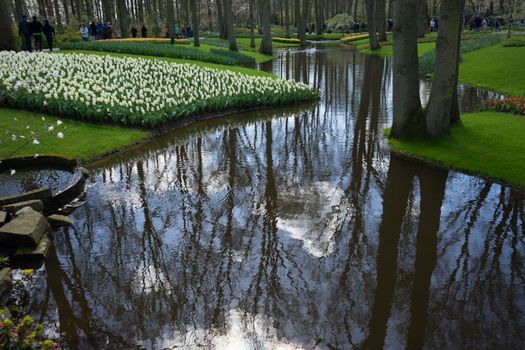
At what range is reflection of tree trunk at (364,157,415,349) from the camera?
14.7ft

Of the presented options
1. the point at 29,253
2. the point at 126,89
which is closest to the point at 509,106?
the point at 126,89

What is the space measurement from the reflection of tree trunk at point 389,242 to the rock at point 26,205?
15.9ft

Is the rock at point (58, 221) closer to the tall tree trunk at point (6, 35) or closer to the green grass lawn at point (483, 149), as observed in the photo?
the green grass lawn at point (483, 149)

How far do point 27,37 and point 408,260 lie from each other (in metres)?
21.9

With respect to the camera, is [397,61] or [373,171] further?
[397,61]

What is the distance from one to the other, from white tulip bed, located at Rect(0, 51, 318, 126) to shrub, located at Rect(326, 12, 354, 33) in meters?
47.5

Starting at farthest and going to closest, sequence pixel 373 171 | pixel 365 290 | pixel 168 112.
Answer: pixel 168 112 → pixel 373 171 → pixel 365 290

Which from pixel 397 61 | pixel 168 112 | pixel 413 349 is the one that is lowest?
pixel 413 349

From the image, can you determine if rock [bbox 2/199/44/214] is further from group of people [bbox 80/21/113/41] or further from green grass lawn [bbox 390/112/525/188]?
group of people [bbox 80/21/113/41]

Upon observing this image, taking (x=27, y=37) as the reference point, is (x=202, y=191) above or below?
below

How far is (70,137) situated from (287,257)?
6824 millimetres

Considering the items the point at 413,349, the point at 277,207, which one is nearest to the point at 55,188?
the point at 277,207

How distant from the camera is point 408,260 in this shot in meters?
5.70

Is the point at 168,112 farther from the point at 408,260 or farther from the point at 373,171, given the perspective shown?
the point at 408,260
